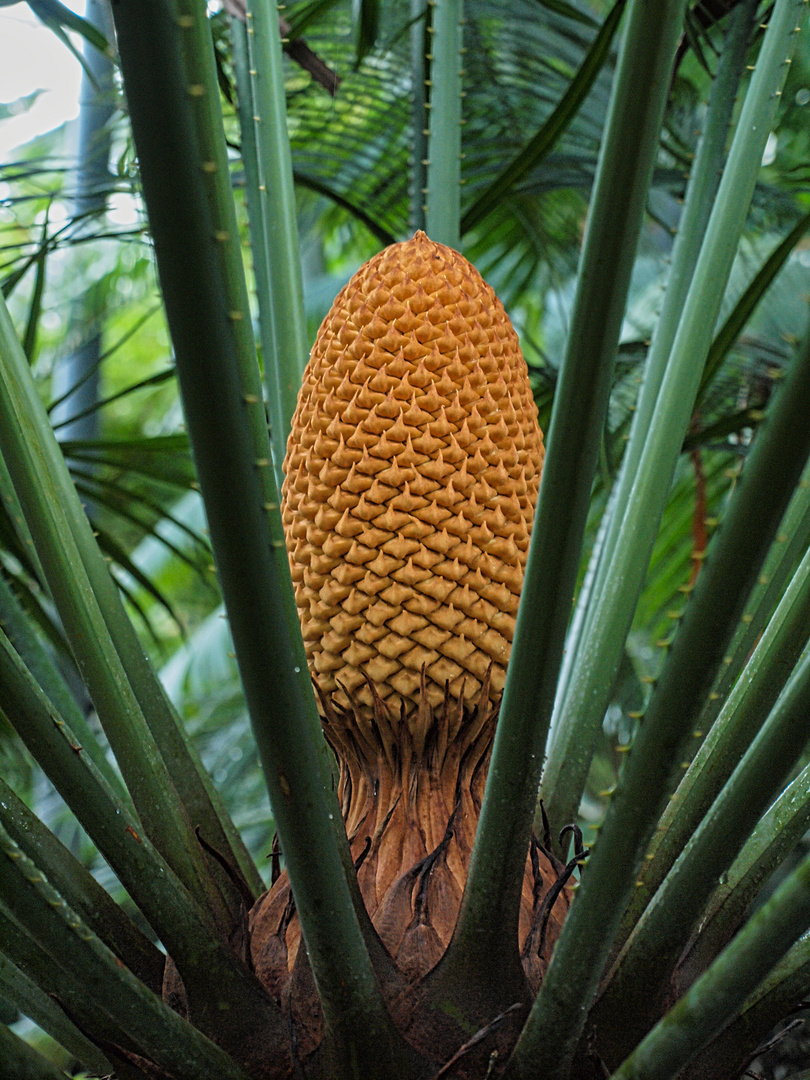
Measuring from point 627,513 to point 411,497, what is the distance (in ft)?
0.76

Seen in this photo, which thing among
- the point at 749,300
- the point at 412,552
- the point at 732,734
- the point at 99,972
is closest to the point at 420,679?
the point at 412,552

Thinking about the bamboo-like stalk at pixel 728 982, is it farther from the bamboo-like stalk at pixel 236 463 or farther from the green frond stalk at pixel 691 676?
the bamboo-like stalk at pixel 236 463

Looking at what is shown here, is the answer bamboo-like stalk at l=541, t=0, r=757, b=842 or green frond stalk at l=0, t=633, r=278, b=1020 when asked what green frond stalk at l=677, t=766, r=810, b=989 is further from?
green frond stalk at l=0, t=633, r=278, b=1020

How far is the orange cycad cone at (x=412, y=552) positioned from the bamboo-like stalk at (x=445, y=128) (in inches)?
13.4

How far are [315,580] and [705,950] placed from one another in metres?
0.46

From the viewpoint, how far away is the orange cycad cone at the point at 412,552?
0.89 m

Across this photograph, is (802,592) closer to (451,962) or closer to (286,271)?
(451,962)

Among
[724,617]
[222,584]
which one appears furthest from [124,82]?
[724,617]

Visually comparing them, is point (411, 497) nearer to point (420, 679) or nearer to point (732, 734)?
point (420, 679)

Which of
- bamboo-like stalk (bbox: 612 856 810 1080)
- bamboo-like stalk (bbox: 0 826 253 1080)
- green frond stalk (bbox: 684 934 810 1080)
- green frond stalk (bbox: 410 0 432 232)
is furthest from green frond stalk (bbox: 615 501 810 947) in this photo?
green frond stalk (bbox: 410 0 432 232)

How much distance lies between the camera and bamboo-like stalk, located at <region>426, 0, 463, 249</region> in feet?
4.17

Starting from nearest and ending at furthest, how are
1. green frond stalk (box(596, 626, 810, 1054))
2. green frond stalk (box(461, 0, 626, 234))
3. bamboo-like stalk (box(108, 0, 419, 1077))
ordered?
bamboo-like stalk (box(108, 0, 419, 1077)), green frond stalk (box(596, 626, 810, 1054)), green frond stalk (box(461, 0, 626, 234))

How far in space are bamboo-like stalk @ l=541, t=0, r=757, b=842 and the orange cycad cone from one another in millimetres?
95

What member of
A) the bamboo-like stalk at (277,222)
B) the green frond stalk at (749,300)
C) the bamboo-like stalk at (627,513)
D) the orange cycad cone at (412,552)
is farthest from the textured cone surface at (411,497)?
the green frond stalk at (749,300)
